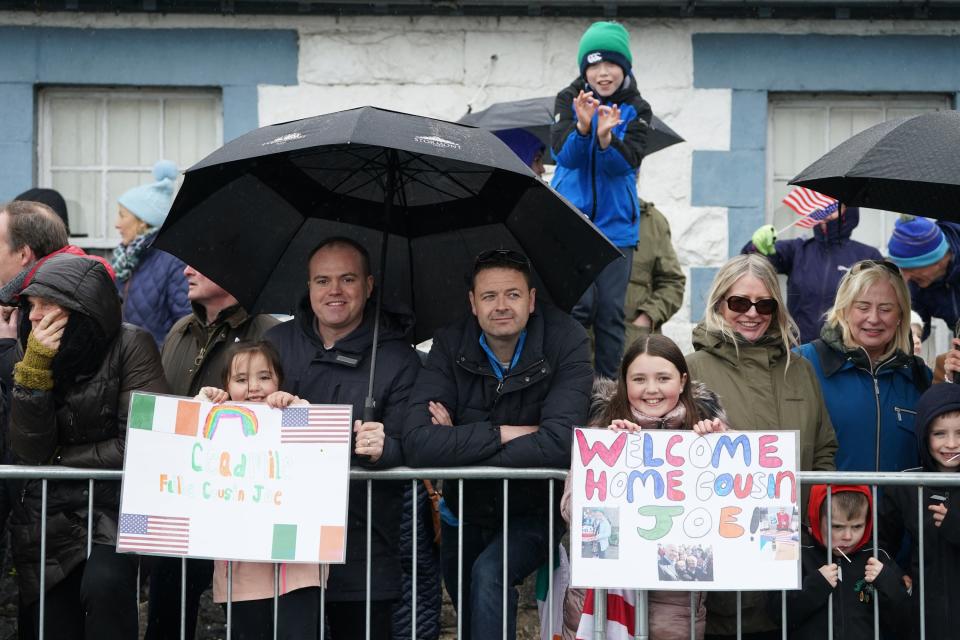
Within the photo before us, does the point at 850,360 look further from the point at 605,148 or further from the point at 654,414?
the point at 605,148

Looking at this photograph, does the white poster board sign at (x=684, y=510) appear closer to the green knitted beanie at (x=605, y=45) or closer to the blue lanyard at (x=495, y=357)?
the blue lanyard at (x=495, y=357)

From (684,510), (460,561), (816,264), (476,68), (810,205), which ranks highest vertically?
(476,68)

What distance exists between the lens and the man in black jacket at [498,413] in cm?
519

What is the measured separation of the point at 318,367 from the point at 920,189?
274 cm

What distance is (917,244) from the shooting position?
7066mm

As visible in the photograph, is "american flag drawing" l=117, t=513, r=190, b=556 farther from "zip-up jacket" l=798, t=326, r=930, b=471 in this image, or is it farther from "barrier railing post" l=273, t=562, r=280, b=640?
"zip-up jacket" l=798, t=326, r=930, b=471

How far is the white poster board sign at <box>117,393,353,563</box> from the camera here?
16.4 ft

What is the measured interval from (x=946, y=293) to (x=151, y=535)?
4179mm

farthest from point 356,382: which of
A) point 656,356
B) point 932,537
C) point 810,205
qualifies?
point 810,205

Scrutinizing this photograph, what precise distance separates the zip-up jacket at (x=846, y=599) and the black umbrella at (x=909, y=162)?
4.02ft

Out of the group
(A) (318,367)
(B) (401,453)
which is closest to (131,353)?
(A) (318,367)

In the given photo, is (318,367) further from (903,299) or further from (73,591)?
(903,299)

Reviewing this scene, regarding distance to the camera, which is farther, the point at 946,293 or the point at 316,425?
the point at 946,293

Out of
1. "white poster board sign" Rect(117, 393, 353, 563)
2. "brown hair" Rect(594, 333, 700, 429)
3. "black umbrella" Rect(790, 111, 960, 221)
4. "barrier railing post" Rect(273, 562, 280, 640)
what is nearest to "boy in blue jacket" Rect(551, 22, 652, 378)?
"black umbrella" Rect(790, 111, 960, 221)
